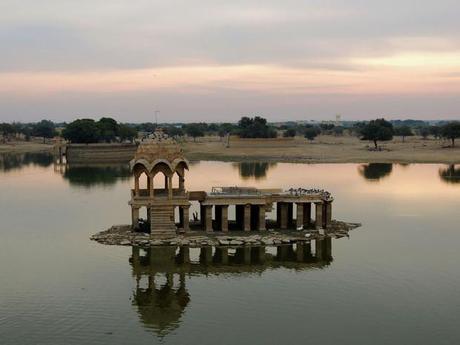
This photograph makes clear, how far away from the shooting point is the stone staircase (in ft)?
139

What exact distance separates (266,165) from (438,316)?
8100 centimetres

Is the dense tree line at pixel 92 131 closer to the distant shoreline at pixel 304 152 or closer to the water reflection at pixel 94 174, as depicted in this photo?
the distant shoreline at pixel 304 152

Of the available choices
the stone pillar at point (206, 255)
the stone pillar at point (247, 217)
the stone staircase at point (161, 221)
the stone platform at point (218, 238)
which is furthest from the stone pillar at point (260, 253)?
the stone staircase at point (161, 221)

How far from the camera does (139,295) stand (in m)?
31.8

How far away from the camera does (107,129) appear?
136m

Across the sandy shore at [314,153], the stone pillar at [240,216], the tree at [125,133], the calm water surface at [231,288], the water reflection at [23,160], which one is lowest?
the calm water surface at [231,288]

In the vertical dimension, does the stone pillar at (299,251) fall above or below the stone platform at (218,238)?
below

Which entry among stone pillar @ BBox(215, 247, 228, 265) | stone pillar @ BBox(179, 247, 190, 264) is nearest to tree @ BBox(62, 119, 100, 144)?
stone pillar @ BBox(179, 247, 190, 264)

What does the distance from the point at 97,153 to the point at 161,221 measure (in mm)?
83460

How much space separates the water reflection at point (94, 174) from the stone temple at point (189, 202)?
3455 centimetres

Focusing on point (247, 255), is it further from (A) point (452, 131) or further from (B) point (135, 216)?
(A) point (452, 131)

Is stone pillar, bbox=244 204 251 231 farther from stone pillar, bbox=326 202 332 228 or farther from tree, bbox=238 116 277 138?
tree, bbox=238 116 277 138

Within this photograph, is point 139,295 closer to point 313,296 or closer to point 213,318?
point 213,318

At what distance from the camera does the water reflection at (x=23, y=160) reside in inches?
4291
